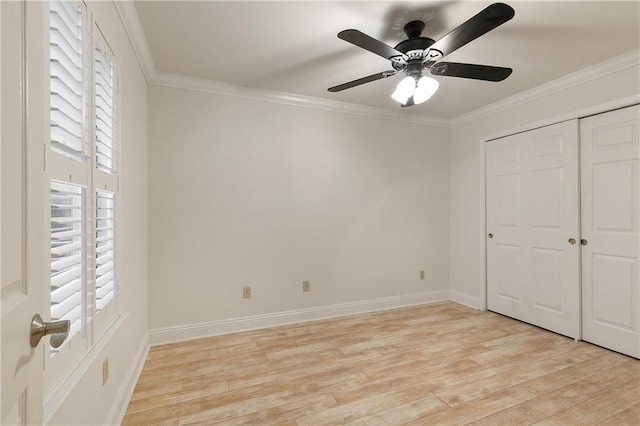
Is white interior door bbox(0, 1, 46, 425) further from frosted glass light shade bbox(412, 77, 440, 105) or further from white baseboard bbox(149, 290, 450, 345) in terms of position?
white baseboard bbox(149, 290, 450, 345)

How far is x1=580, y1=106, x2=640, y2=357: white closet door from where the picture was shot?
2523 millimetres

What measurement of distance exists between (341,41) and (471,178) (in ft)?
8.44

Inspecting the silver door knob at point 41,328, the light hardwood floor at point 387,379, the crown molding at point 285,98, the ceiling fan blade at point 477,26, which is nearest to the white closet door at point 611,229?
the light hardwood floor at point 387,379

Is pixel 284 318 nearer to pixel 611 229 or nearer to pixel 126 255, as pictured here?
pixel 126 255

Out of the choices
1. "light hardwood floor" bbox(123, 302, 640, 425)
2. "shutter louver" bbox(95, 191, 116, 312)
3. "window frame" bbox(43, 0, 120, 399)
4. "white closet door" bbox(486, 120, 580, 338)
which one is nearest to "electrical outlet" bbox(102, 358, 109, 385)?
"window frame" bbox(43, 0, 120, 399)

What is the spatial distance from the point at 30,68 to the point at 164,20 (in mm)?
1819

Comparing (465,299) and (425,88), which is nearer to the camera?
(425,88)

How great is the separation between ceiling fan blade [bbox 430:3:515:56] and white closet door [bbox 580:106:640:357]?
6.25 feet

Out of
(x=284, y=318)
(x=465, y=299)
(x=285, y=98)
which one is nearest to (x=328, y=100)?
(x=285, y=98)

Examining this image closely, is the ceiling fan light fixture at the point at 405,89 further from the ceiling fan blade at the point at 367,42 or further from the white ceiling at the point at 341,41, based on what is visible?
the white ceiling at the point at 341,41

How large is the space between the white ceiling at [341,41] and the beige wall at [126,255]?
0.36m

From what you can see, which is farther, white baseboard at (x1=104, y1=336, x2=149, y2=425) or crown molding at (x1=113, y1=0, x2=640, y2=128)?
crown molding at (x1=113, y1=0, x2=640, y2=128)

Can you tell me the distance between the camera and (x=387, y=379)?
2229 millimetres

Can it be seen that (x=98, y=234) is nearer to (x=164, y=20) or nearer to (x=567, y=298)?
(x=164, y=20)
